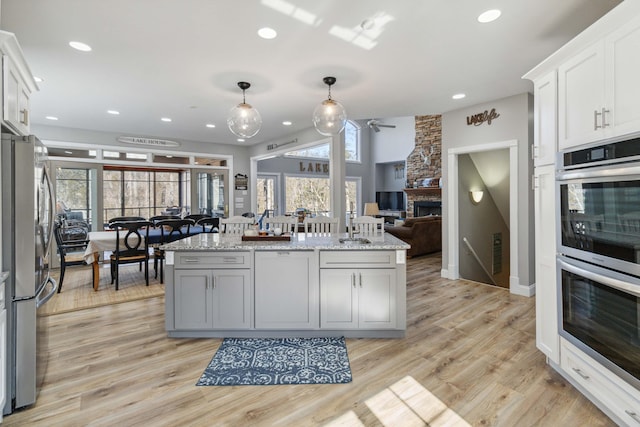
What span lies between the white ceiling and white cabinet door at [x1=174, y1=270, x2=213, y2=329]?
81.3 inches

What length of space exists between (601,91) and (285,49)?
7.75 ft

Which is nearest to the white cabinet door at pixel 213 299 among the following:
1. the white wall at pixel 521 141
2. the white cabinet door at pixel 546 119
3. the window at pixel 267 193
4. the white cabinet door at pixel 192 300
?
the white cabinet door at pixel 192 300

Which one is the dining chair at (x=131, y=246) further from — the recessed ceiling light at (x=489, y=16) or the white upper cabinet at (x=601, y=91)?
the white upper cabinet at (x=601, y=91)

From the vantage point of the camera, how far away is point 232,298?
115 inches

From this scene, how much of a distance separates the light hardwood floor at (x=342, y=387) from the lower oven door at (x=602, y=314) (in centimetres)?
40

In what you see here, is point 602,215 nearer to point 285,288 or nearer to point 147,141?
point 285,288

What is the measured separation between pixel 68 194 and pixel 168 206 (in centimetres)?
255

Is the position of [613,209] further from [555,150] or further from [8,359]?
[8,359]

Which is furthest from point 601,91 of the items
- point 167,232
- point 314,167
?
point 314,167

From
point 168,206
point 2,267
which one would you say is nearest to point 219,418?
point 2,267

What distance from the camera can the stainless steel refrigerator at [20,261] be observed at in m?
1.94

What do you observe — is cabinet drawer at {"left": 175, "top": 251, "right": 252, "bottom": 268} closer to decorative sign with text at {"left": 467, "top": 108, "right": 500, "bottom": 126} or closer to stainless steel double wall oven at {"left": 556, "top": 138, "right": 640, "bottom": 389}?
stainless steel double wall oven at {"left": 556, "top": 138, "right": 640, "bottom": 389}

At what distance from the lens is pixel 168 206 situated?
863cm

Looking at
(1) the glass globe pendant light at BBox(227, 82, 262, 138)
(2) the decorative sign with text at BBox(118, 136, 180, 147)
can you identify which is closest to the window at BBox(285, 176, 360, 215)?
(2) the decorative sign with text at BBox(118, 136, 180, 147)
